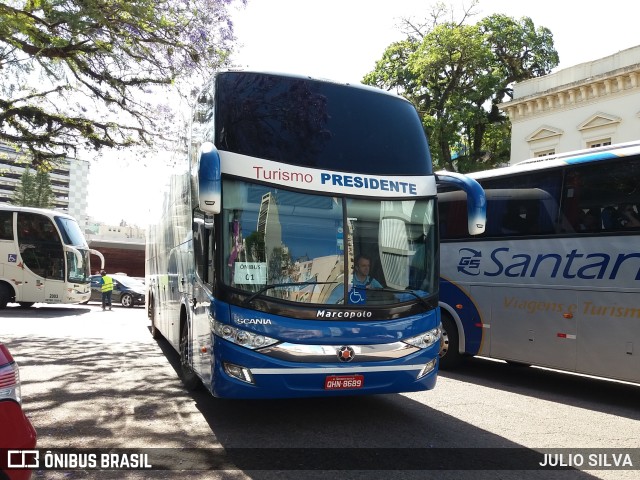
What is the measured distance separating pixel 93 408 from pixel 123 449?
5.23ft

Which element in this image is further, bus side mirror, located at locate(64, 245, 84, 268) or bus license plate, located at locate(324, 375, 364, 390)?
bus side mirror, located at locate(64, 245, 84, 268)

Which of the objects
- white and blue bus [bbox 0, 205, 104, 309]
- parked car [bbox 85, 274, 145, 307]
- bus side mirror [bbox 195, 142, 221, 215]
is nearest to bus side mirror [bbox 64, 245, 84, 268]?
white and blue bus [bbox 0, 205, 104, 309]

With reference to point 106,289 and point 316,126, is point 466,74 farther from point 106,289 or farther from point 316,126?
point 316,126

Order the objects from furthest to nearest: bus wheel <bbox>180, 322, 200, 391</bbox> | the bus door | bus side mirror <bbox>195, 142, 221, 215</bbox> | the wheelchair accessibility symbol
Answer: bus wheel <bbox>180, 322, 200, 391</bbox>
the bus door
the wheelchair accessibility symbol
bus side mirror <bbox>195, 142, 221, 215</bbox>

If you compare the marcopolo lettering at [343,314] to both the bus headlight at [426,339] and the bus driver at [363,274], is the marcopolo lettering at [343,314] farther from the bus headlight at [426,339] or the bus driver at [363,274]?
the bus headlight at [426,339]

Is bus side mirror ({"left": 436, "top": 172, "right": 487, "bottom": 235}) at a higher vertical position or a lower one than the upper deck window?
lower

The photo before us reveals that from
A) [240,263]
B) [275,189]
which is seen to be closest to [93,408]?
[240,263]

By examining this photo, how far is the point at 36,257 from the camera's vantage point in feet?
68.4

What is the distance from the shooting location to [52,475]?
424 centimetres

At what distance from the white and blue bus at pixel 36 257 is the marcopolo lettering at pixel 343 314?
1849 centimetres

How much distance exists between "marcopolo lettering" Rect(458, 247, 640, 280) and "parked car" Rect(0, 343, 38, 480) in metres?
6.87

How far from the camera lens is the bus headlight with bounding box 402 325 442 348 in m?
5.62

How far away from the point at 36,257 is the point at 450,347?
16922mm

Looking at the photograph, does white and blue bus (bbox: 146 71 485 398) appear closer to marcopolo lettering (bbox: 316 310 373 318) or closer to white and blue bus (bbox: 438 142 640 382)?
marcopolo lettering (bbox: 316 310 373 318)
